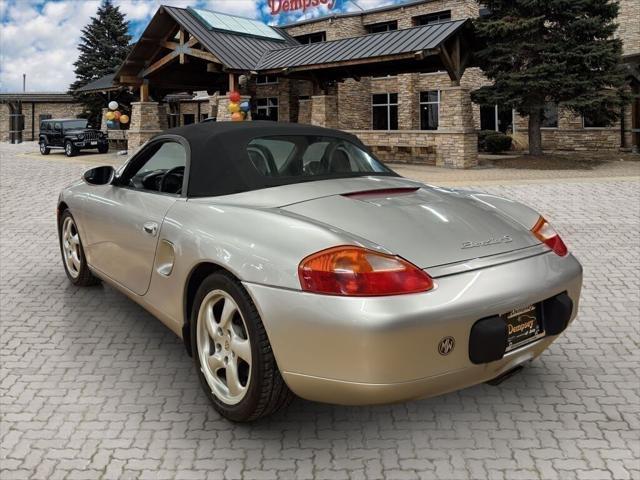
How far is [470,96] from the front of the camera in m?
21.6

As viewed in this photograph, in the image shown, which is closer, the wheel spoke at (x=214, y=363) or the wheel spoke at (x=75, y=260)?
the wheel spoke at (x=214, y=363)

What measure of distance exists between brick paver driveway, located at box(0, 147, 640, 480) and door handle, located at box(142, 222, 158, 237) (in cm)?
88

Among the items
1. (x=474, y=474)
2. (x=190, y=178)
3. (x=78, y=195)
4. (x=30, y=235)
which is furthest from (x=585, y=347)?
(x=30, y=235)

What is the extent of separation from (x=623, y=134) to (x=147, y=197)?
26.7 metres

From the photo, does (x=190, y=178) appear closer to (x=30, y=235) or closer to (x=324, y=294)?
(x=324, y=294)

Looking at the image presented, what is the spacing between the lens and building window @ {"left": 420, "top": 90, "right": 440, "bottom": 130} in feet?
111

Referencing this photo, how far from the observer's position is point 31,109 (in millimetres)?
57656

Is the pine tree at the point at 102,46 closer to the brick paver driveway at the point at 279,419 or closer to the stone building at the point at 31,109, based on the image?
the stone building at the point at 31,109

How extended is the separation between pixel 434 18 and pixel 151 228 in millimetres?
34450

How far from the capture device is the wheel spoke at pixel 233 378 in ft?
10.2

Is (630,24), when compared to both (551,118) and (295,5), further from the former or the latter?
(295,5)

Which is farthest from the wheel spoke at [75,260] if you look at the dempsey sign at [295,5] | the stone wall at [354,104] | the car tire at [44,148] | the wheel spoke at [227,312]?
the dempsey sign at [295,5]

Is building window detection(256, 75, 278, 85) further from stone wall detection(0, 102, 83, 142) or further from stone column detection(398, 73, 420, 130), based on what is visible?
stone wall detection(0, 102, 83, 142)

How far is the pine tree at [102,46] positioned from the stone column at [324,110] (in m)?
30.9
